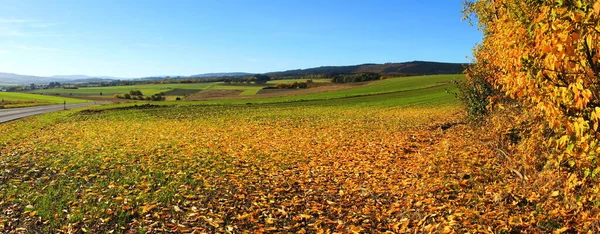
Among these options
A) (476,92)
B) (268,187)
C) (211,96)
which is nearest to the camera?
(268,187)

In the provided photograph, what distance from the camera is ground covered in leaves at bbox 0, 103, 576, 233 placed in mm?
7145

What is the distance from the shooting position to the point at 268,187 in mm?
9625

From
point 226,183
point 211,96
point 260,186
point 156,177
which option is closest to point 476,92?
point 260,186

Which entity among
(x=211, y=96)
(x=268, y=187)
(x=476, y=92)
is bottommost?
(x=268, y=187)

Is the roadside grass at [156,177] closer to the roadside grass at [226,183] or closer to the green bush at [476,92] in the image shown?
the roadside grass at [226,183]

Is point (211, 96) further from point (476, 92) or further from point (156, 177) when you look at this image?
point (156, 177)

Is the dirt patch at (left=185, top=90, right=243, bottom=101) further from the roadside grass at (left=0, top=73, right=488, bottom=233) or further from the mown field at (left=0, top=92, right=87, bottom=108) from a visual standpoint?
the roadside grass at (left=0, top=73, right=488, bottom=233)

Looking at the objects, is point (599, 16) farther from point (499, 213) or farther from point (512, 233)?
point (499, 213)

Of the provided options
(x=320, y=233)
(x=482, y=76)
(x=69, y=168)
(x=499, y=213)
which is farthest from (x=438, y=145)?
(x=69, y=168)

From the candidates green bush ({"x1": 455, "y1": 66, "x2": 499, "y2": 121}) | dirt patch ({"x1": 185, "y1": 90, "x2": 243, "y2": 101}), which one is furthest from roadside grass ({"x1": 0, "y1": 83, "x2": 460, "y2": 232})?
dirt patch ({"x1": 185, "y1": 90, "x2": 243, "y2": 101})

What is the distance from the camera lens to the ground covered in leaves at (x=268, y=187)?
714cm

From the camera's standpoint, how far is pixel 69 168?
11797mm

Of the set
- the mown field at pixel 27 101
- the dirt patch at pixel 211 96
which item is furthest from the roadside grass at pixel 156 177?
the dirt patch at pixel 211 96

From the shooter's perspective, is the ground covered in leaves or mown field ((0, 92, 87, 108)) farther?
mown field ((0, 92, 87, 108))
